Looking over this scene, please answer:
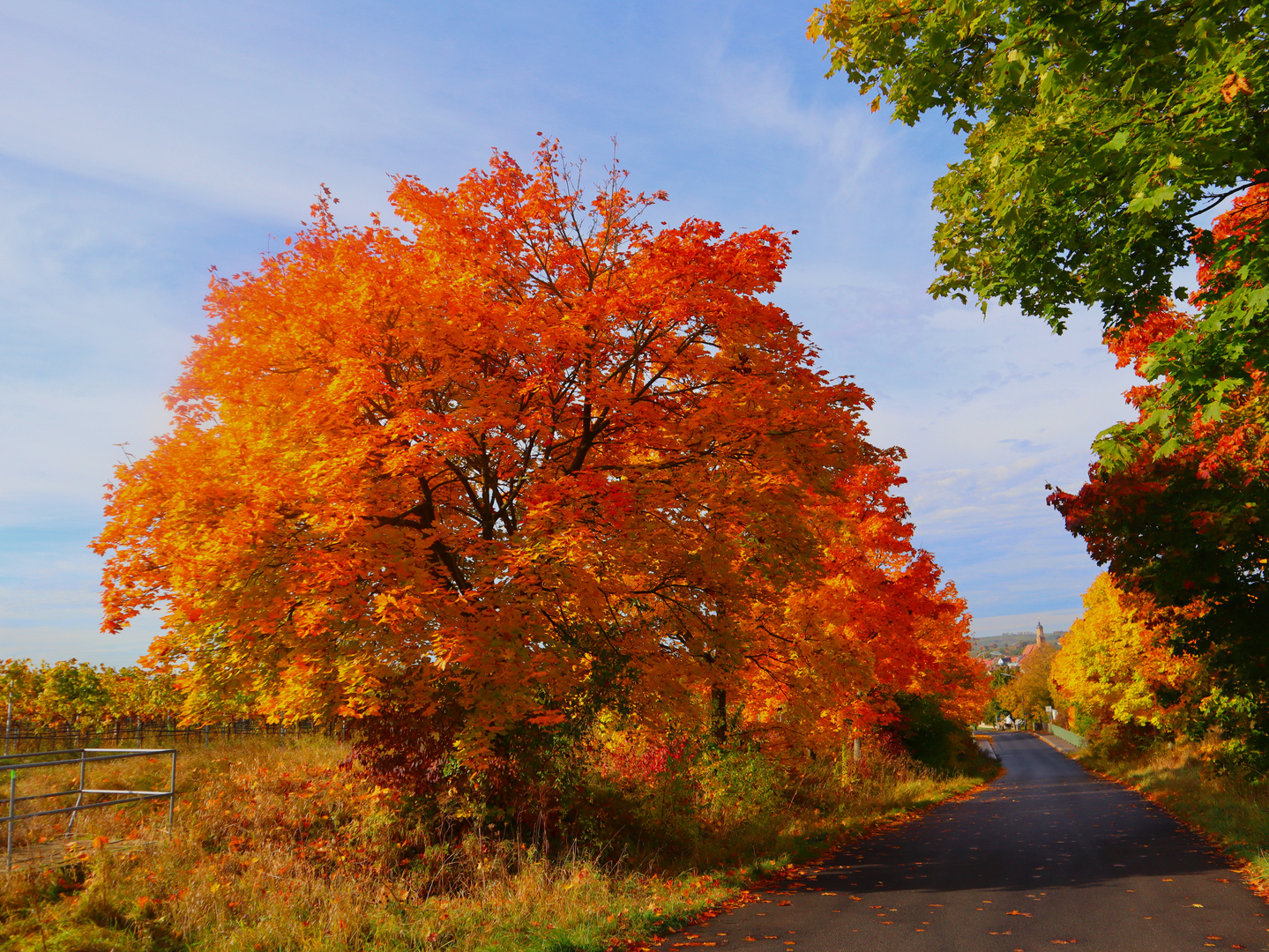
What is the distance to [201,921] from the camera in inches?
357

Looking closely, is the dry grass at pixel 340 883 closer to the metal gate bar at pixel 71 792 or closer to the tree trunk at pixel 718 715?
the metal gate bar at pixel 71 792

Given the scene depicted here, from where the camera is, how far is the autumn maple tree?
11.0 m

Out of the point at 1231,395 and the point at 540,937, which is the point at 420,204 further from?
the point at 1231,395

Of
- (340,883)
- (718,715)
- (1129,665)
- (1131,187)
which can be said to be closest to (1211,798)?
(718,715)

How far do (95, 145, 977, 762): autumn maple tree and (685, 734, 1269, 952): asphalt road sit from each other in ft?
12.4

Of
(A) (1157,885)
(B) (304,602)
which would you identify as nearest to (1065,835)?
(A) (1157,885)

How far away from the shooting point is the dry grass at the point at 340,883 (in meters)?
8.59

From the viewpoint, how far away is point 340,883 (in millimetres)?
10531

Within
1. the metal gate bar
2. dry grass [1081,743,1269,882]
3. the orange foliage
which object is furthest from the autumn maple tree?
the orange foliage

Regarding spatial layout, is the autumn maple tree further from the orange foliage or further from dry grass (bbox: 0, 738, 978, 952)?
the orange foliage

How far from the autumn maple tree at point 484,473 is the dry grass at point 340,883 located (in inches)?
80.4

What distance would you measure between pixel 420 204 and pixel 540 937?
1116 centimetres

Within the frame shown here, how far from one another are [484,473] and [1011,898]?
10.1 metres

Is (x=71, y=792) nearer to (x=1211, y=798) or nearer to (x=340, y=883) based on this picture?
(x=340, y=883)
